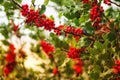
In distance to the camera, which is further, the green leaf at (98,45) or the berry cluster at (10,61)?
the berry cluster at (10,61)

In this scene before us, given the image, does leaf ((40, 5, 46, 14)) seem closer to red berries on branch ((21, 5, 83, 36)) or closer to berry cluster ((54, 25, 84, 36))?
red berries on branch ((21, 5, 83, 36))

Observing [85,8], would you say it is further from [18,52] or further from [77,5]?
[18,52]

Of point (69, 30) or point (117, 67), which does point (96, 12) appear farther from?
point (117, 67)

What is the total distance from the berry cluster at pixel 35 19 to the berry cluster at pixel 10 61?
2603 millimetres

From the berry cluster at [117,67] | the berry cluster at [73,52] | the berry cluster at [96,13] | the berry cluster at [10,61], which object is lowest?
the berry cluster at [117,67]

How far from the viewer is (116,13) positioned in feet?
11.7

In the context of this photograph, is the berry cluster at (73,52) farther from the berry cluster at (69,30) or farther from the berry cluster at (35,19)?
the berry cluster at (35,19)

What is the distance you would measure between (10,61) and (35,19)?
315cm

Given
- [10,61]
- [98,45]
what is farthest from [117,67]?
[10,61]

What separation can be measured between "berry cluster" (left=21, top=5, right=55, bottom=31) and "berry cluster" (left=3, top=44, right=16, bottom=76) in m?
2.60

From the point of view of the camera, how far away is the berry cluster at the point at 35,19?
3159mm

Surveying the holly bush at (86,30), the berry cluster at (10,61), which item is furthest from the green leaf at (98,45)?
the berry cluster at (10,61)

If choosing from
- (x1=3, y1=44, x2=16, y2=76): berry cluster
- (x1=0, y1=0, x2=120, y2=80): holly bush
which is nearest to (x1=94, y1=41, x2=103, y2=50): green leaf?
(x1=0, y1=0, x2=120, y2=80): holly bush

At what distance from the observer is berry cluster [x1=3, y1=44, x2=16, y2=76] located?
5.84 meters
